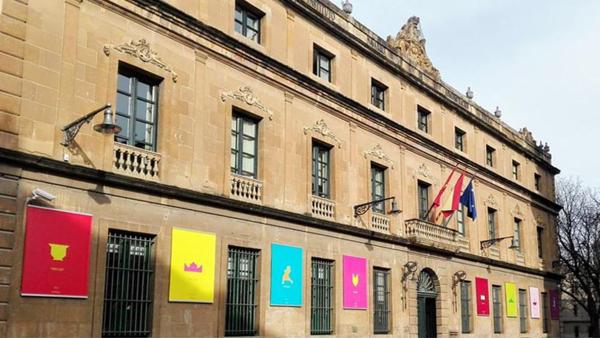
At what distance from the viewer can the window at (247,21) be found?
760 inches

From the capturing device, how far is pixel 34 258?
12938 mm

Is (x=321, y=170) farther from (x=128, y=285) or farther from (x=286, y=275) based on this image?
(x=128, y=285)

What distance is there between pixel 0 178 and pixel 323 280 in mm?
10717

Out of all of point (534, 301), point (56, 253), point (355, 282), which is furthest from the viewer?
point (534, 301)

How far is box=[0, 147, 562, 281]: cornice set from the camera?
1312 centimetres

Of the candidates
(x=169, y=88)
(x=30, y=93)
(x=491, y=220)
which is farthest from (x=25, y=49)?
(x=491, y=220)

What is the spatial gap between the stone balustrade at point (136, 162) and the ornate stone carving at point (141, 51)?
2.12 meters

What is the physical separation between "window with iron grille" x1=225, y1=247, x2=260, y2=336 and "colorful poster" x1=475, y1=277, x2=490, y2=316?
14.3m

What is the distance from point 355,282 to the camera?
71.8ft

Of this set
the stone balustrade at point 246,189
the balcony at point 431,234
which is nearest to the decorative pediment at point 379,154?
the balcony at point 431,234

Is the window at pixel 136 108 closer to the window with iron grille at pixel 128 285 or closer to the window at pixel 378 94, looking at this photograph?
the window with iron grille at pixel 128 285

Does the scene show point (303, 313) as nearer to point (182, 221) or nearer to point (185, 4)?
point (182, 221)

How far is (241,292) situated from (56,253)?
567 centimetres

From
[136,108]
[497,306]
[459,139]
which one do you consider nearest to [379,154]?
[459,139]
